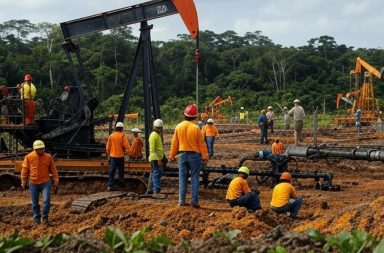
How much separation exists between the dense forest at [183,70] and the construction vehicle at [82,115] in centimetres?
3743

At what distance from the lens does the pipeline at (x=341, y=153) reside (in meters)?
14.3

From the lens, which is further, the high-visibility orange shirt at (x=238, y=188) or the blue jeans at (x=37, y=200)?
the high-visibility orange shirt at (x=238, y=188)

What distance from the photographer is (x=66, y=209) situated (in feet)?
37.1

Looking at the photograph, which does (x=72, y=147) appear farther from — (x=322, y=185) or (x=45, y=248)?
(x=45, y=248)

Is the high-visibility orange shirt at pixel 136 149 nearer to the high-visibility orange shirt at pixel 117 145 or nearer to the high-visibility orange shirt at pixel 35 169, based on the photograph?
the high-visibility orange shirt at pixel 117 145

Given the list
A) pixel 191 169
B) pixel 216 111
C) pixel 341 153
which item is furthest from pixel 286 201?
pixel 216 111

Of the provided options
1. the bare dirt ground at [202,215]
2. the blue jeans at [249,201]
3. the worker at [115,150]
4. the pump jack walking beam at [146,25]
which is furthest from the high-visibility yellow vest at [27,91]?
the blue jeans at [249,201]

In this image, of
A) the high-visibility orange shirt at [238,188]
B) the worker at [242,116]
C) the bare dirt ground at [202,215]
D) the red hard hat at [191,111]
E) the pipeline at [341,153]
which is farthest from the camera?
the worker at [242,116]

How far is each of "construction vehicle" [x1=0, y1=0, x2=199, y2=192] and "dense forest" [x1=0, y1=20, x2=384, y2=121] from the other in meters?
37.4

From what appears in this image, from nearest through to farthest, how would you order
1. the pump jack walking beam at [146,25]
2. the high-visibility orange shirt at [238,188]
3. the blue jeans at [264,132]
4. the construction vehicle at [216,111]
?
the high-visibility orange shirt at [238,188], the pump jack walking beam at [146,25], the blue jeans at [264,132], the construction vehicle at [216,111]

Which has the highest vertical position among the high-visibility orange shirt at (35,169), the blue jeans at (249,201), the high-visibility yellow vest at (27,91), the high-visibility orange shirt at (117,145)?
the high-visibility yellow vest at (27,91)

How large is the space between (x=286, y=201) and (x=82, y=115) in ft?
21.1

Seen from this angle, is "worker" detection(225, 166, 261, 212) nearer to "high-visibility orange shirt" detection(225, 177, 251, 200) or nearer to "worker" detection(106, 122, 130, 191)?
"high-visibility orange shirt" detection(225, 177, 251, 200)

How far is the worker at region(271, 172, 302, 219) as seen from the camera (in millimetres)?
10320
